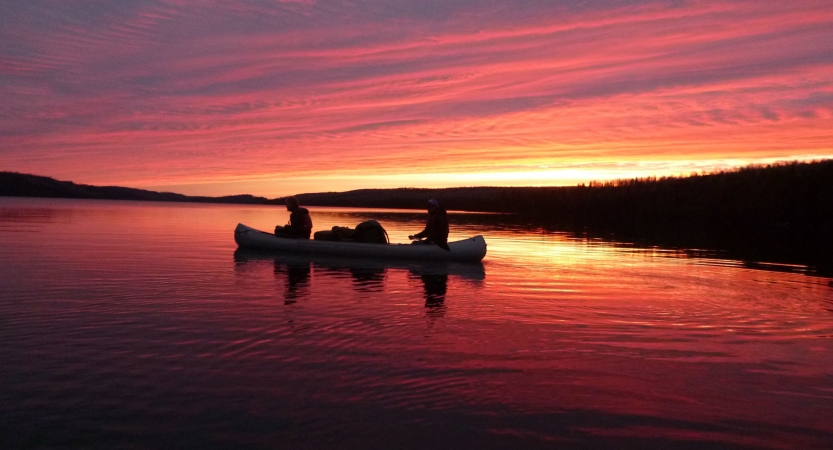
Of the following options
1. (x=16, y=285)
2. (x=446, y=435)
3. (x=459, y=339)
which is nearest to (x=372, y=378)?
(x=446, y=435)

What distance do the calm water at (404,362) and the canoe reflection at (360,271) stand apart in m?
0.20

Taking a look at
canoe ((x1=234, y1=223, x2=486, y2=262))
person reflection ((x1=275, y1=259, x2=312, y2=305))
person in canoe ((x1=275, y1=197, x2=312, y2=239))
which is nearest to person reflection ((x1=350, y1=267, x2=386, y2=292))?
person reflection ((x1=275, y1=259, x2=312, y2=305))

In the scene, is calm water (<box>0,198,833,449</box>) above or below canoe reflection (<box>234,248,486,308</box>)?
below

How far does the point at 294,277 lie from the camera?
18.1m

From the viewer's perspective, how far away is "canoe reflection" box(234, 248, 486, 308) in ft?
52.9

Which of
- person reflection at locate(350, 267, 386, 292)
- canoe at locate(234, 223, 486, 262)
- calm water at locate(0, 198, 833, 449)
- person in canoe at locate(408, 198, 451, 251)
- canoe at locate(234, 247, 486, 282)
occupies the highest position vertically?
person in canoe at locate(408, 198, 451, 251)

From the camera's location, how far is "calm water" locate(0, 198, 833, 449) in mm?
6629

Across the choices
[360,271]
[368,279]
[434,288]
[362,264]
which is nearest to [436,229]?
[362,264]

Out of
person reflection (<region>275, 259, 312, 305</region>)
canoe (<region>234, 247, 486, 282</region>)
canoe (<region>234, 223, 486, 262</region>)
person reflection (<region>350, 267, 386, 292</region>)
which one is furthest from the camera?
canoe (<region>234, 223, 486, 262</region>)

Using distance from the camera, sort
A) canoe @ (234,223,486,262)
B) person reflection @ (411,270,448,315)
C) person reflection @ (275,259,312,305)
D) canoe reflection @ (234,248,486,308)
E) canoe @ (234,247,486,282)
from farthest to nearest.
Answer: canoe @ (234,223,486,262), canoe @ (234,247,486,282), canoe reflection @ (234,248,486,308), person reflection @ (275,259,312,305), person reflection @ (411,270,448,315)

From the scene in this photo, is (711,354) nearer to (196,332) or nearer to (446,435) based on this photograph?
(446,435)

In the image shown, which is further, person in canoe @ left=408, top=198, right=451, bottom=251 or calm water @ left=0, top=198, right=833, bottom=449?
person in canoe @ left=408, top=198, right=451, bottom=251

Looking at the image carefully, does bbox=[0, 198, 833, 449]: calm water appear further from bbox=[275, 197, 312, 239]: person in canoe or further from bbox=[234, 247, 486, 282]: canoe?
bbox=[275, 197, 312, 239]: person in canoe

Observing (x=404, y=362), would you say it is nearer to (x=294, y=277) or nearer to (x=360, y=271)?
(x=294, y=277)
